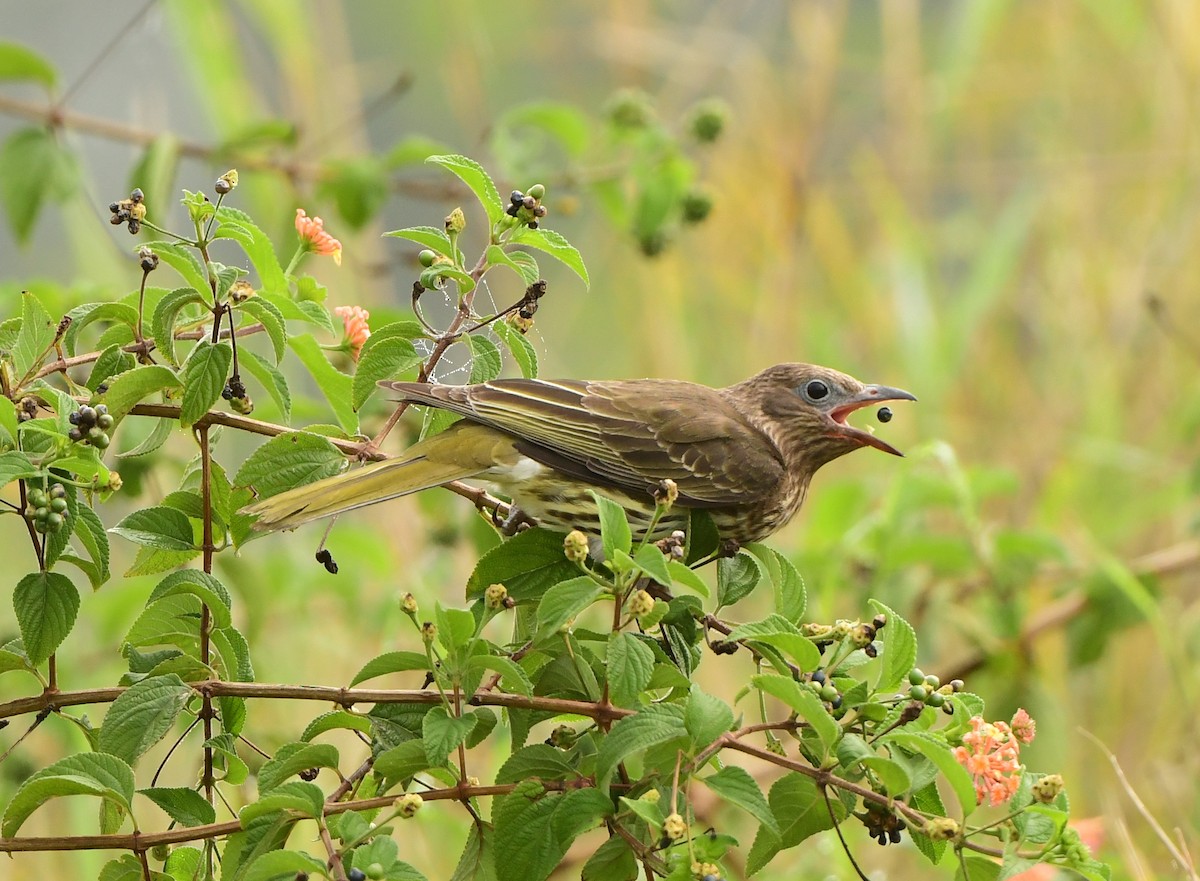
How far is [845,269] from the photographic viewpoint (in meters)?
7.30

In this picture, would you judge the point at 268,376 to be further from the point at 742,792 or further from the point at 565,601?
the point at 742,792

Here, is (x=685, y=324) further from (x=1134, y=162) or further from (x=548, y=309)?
(x=1134, y=162)

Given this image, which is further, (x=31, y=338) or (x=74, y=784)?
(x=31, y=338)

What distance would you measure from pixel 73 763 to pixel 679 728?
0.91 m

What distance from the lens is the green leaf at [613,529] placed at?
215 centimetres

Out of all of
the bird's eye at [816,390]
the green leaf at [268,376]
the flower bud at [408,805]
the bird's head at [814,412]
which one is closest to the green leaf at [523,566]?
the green leaf at [268,376]

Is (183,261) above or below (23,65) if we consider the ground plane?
below

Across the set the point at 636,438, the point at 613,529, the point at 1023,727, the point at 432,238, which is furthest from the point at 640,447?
the point at 1023,727

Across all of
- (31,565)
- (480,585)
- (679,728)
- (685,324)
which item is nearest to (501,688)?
(480,585)

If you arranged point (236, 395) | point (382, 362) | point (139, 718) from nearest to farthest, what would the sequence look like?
point (139, 718) < point (236, 395) < point (382, 362)

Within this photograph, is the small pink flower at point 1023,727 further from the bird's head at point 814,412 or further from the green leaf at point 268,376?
the bird's head at point 814,412

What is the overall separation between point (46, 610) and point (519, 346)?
926 millimetres

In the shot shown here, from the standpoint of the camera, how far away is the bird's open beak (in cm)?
358

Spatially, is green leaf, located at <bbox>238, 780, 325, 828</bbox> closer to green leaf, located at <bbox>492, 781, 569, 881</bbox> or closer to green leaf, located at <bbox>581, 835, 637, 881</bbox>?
green leaf, located at <bbox>492, 781, 569, 881</bbox>
